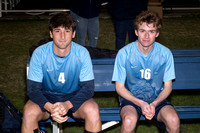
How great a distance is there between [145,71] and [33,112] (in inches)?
52.4

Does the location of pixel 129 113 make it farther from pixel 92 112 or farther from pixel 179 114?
pixel 179 114

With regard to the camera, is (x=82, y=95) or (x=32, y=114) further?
(x=82, y=95)

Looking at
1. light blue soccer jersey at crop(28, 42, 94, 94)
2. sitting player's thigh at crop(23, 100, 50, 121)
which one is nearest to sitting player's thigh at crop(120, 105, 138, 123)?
light blue soccer jersey at crop(28, 42, 94, 94)

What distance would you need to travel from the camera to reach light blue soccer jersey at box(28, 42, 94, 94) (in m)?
3.69

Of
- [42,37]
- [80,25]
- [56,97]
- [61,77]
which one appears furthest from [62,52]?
[42,37]

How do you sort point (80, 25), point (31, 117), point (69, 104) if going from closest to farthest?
point (31, 117)
point (69, 104)
point (80, 25)

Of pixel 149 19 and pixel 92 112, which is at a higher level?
pixel 149 19

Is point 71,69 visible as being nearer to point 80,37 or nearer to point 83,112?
point 83,112

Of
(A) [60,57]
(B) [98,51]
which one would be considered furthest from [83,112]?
(B) [98,51]

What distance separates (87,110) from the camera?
352 cm

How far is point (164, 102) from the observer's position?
3.82 m

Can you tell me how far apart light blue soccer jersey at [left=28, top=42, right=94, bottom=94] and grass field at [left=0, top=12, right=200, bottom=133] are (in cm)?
115

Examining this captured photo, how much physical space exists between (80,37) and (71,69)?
238 cm

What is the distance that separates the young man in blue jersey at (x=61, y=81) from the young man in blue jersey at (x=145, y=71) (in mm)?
367
